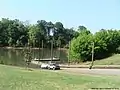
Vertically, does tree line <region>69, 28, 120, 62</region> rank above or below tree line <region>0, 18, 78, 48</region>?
below

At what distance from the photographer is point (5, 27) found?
598 ft

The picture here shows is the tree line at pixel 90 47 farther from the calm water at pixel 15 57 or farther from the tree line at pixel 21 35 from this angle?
the tree line at pixel 21 35

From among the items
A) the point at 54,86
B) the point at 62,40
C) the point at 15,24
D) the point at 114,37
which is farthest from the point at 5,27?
the point at 54,86

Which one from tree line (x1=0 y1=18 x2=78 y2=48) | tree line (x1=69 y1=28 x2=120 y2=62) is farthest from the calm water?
tree line (x1=0 y1=18 x2=78 y2=48)

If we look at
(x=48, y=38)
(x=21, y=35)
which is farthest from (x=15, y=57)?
(x=48, y=38)

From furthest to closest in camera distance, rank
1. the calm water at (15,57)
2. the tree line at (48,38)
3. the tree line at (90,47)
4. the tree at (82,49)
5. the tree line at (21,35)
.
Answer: the tree line at (21,35)
the tree line at (48,38)
the tree line at (90,47)
the tree at (82,49)
the calm water at (15,57)

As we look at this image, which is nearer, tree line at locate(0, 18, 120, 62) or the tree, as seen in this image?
the tree

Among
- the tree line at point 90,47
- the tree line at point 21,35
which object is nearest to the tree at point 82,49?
the tree line at point 90,47

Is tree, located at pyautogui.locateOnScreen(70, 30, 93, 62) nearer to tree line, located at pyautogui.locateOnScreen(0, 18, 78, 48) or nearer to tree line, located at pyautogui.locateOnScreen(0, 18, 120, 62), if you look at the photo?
tree line, located at pyautogui.locateOnScreen(0, 18, 120, 62)

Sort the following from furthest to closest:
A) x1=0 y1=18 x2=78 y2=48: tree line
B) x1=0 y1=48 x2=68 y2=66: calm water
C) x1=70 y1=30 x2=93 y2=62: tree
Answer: x1=0 y1=18 x2=78 y2=48: tree line → x1=70 y1=30 x2=93 y2=62: tree → x1=0 y1=48 x2=68 y2=66: calm water

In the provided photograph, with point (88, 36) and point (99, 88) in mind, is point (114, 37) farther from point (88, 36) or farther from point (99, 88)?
point (99, 88)

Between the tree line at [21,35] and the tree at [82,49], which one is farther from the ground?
the tree line at [21,35]

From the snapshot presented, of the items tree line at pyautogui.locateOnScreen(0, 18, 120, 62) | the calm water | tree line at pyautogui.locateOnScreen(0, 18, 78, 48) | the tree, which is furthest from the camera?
tree line at pyautogui.locateOnScreen(0, 18, 78, 48)

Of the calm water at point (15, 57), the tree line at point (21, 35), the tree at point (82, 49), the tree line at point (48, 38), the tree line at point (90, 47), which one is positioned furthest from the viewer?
the tree line at point (21, 35)
